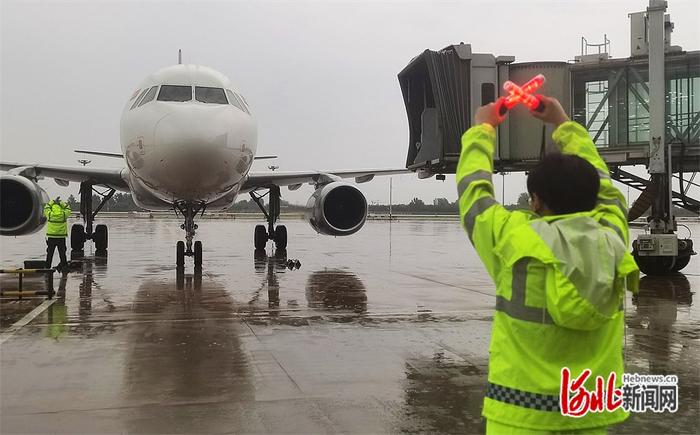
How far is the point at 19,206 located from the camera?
11.9 m

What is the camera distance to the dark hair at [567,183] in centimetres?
→ 195

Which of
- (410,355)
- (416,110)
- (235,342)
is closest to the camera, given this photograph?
(410,355)

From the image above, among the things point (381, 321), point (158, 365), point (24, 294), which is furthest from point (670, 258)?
point (24, 294)

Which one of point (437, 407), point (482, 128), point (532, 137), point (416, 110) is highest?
point (416, 110)

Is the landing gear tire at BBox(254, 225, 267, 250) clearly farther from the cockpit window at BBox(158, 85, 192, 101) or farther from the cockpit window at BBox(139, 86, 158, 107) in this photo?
the cockpit window at BBox(158, 85, 192, 101)

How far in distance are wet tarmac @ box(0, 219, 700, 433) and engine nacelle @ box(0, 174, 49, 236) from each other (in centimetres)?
162

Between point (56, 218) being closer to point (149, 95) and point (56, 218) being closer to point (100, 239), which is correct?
point (149, 95)

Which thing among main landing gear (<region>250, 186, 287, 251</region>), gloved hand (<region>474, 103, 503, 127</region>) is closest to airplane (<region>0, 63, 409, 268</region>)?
main landing gear (<region>250, 186, 287, 251</region>)

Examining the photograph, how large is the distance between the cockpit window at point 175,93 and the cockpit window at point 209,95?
Answer: 14cm

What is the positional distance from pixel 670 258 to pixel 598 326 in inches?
452

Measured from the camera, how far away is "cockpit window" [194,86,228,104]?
1064cm

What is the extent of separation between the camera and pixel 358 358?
5277 millimetres

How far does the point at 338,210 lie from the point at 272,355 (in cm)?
909

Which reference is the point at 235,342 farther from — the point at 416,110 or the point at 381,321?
the point at 416,110
